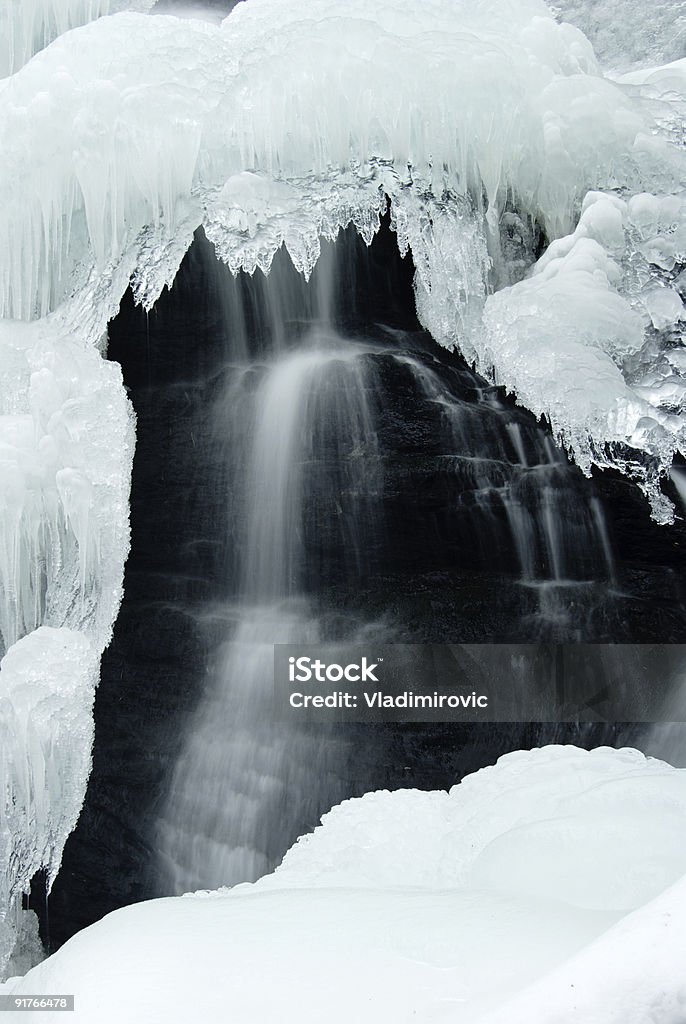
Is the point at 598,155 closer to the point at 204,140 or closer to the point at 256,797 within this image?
the point at 204,140

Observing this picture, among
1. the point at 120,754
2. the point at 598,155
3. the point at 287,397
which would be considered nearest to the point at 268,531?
the point at 287,397

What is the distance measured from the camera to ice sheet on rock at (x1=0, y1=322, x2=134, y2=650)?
4.74 m

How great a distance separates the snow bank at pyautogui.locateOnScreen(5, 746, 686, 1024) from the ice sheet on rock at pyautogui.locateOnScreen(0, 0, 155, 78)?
674cm

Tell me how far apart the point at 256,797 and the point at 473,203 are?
3.26m

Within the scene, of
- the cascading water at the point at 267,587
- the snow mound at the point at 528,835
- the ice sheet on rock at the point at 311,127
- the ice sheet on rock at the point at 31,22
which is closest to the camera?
the snow mound at the point at 528,835

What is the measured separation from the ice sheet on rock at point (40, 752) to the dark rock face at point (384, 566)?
4.2 inches

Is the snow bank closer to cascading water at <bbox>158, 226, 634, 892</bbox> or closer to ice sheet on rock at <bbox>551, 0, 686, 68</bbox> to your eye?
cascading water at <bbox>158, 226, 634, 892</bbox>

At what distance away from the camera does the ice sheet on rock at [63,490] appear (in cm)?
474

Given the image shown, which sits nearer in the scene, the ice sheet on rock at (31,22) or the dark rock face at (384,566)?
the dark rock face at (384,566)

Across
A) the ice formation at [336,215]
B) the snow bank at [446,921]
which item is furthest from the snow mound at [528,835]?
the ice formation at [336,215]

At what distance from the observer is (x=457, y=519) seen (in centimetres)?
469

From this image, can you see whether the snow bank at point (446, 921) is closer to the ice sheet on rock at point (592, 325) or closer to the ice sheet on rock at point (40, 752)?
the ice sheet on rock at point (40, 752)

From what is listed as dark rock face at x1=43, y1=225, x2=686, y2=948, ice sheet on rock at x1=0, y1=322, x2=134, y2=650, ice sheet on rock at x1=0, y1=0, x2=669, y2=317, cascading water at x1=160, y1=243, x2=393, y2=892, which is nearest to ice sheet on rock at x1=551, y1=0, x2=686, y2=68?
ice sheet on rock at x1=0, y1=0, x2=669, y2=317

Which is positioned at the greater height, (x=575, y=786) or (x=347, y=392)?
(x=347, y=392)
